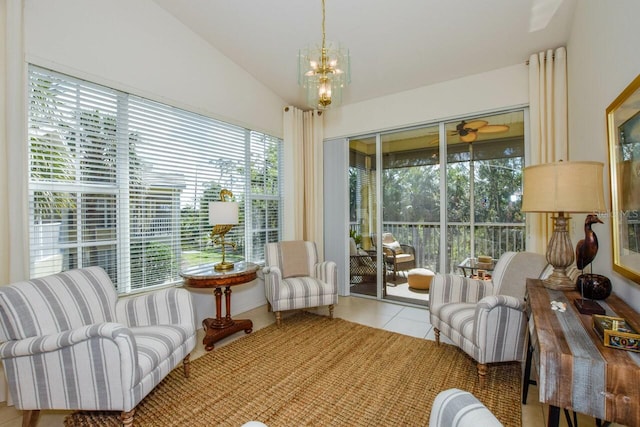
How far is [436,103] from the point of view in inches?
146

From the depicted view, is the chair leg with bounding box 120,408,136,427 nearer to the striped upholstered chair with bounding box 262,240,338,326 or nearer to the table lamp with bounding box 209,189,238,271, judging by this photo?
the table lamp with bounding box 209,189,238,271

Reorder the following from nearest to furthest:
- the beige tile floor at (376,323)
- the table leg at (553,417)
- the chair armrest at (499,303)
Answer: the table leg at (553,417)
the beige tile floor at (376,323)
the chair armrest at (499,303)

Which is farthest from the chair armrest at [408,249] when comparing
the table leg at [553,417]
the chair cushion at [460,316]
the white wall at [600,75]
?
the table leg at [553,417]

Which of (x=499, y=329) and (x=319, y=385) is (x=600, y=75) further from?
(x=319, y=385)

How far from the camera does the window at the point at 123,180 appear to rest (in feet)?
7.40

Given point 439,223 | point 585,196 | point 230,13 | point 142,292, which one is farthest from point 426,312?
point 230,13

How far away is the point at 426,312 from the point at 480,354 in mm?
1631

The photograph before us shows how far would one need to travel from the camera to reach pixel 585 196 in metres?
1.69

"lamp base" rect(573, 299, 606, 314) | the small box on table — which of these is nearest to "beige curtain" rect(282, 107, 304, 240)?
"lamp base" rect(573, 299, 606, 314)

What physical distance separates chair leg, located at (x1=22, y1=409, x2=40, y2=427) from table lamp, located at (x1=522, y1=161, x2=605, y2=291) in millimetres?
3138

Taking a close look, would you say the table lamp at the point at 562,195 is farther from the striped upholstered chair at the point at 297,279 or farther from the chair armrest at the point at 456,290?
the striped upholstered chair at the point at 297,279

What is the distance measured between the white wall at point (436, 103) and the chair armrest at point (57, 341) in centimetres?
364

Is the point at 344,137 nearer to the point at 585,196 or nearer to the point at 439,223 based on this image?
the point at 439,223

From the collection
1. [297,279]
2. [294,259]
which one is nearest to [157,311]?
[297,279]
